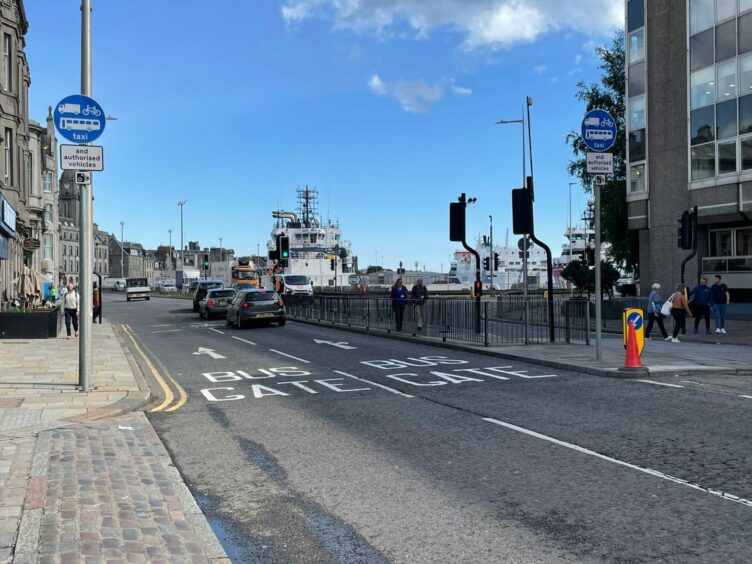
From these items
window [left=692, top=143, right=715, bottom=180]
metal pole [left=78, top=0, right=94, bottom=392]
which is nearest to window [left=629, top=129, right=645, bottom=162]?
window [left=692, top=143, right=715, bottom=180]

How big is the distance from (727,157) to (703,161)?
1212 millimetres

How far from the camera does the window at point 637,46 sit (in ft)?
102

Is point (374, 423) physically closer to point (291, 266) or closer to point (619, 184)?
point (619, 184)

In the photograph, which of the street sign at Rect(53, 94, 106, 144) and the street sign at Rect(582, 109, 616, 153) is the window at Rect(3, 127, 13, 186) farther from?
the street sign at Rect(582, 109, 616, 153)

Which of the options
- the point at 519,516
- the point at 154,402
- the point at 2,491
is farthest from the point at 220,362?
the point at 519,516

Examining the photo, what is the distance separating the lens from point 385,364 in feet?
47.1

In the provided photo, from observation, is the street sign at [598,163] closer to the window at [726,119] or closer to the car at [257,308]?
the car at [257,308]

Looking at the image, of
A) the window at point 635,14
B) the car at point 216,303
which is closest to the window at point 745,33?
the window at point 635,14

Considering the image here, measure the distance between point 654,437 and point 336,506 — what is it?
3751 millimetres

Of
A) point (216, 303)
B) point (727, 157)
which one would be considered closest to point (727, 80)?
point (727, 157)

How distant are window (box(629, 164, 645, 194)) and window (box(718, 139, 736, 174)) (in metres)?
4.69

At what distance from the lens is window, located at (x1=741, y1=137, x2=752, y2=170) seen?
25.2 meters

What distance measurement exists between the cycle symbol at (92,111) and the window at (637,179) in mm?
26343

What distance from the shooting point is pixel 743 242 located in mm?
27844
